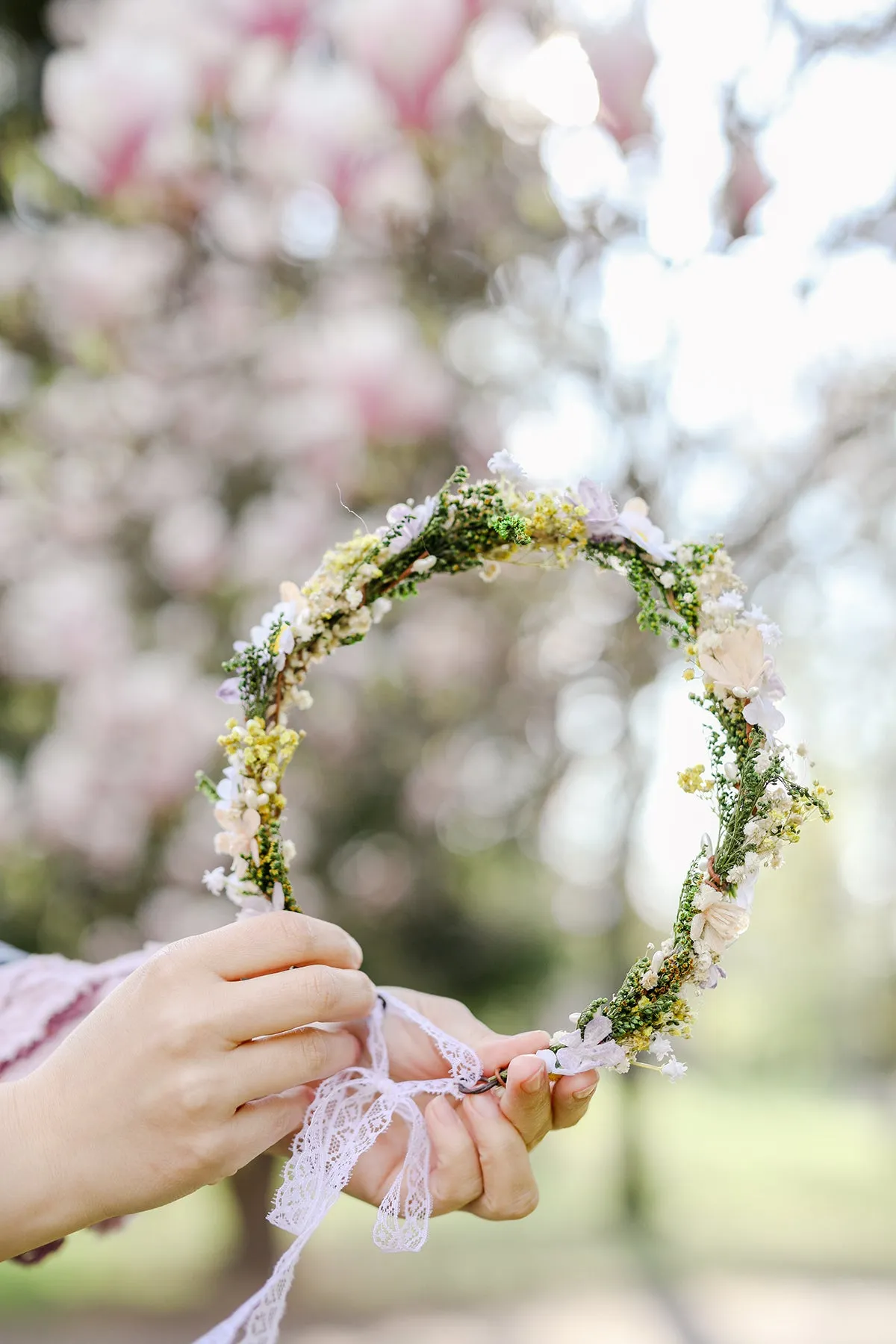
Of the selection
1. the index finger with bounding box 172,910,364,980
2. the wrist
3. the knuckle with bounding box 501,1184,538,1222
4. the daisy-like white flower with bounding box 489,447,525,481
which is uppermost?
the daisy-like white flower with bounding box 489,447,525,481

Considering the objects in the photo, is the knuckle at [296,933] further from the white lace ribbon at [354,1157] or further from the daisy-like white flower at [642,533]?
the daisy-like white flower at [642,533]

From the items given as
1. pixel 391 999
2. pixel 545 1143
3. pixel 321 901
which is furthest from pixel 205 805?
pixel 545 1143

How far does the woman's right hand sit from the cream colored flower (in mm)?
379

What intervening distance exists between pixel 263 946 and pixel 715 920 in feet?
1.13

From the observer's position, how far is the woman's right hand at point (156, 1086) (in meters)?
Result: 0.68

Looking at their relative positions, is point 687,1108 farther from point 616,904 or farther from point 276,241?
point 276,241

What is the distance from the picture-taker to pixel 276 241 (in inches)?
65.8

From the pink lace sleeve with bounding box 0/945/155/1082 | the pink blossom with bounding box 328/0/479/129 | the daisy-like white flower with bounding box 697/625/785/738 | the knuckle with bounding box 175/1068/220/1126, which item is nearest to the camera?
the knuckle with bounding box 175/1068/220/1126

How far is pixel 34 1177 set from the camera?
688 millimetres

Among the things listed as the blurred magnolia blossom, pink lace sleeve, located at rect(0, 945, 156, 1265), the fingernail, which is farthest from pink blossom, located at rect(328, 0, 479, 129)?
the fingernail

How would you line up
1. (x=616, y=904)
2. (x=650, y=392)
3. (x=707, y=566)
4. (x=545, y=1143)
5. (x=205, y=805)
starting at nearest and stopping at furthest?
1. (x=707, y=566)
2. (x=205, y=805)
3. (x=650, y=392)
4. (x=616, y=904)
5. (x=545, y=1143)

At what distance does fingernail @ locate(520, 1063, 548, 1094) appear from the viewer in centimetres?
77

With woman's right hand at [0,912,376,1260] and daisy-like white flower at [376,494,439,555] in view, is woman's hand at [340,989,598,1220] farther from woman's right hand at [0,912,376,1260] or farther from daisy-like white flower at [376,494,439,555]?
daisy-like white flower at [376,494,439,555]

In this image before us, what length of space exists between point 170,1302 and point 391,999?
1.54 meters
